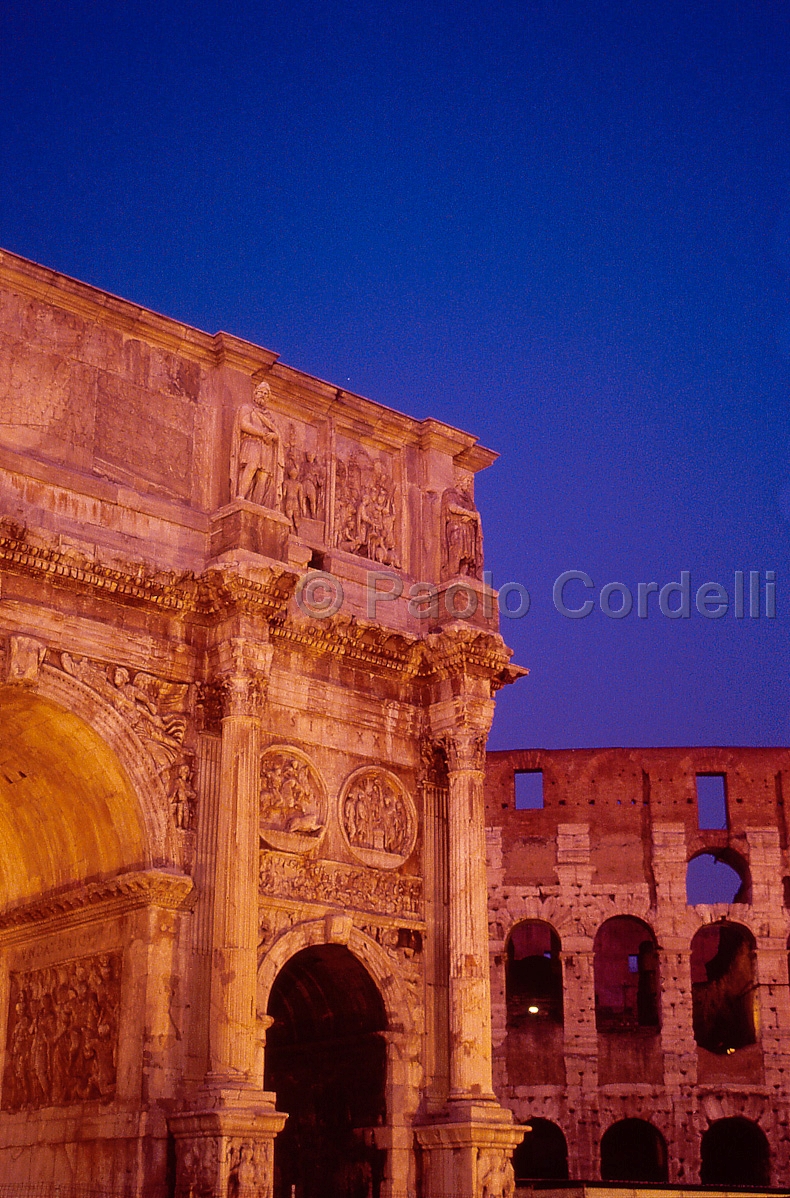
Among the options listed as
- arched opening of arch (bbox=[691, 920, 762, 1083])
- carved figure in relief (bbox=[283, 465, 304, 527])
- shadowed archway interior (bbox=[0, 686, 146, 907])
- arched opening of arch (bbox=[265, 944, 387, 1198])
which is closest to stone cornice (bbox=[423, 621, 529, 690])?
carved figure in relief (bbox=[283, 465, 304, 527])

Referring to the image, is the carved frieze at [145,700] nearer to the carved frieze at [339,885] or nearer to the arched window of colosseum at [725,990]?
the carved frieze at [339,885]

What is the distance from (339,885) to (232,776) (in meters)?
2.03

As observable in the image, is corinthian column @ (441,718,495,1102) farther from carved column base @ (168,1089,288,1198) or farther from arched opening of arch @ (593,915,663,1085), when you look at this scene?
arched opening of arch @ (593,915,663,1085)

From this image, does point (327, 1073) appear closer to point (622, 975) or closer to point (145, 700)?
point (145, 700)

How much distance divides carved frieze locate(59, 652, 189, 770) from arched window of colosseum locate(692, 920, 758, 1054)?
18.9 m

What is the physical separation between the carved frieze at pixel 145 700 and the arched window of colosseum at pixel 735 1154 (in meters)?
19.1

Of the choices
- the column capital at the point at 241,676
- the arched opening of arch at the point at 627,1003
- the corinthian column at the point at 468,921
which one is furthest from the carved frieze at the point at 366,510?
the arched opening of arch at the point at 627,1003

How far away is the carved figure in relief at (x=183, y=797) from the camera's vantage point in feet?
50.6

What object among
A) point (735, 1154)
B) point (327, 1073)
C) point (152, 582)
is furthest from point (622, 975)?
point (152, 582)

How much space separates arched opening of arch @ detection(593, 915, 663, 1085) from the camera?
30.2 m

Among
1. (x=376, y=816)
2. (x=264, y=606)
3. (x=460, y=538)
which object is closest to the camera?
(x=264, y=606)

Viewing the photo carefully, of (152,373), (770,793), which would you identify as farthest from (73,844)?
(770,793)

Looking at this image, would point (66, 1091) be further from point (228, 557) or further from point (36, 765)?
point (228, 557)

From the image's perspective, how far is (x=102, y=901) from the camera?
15.4m
